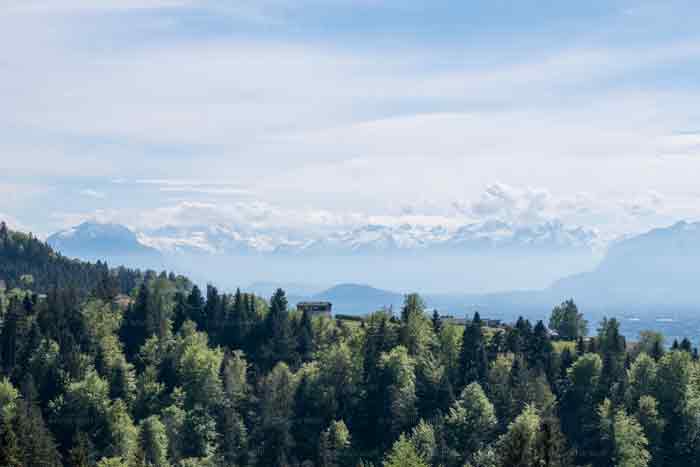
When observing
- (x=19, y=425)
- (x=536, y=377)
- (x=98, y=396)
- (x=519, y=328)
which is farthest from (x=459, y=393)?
(x=19, y=425)

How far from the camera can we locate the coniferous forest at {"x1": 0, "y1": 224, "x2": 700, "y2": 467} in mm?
155500

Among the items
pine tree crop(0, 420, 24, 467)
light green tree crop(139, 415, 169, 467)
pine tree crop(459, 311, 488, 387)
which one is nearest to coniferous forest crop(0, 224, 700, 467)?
light green tree crop(139, 415, 169, 467)

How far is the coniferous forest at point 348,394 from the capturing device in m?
156

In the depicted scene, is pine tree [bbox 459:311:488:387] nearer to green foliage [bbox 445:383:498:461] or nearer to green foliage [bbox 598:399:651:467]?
green foliage [bbox 445:383:498:461]

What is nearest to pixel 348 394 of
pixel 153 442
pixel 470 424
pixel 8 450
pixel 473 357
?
pixel 473 357

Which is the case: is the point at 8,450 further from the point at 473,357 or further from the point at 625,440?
the point at 473,357

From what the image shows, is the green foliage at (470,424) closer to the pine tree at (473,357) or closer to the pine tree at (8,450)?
the pine tree at (473,357)

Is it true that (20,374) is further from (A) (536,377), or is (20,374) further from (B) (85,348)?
(A) (536,377)

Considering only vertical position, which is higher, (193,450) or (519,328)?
(519,328)

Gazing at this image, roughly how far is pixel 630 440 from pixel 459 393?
33782 mm

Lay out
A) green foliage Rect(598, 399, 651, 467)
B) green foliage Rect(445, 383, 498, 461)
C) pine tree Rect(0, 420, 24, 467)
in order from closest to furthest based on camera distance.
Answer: pine tree Rect(0, 420, 24, 467) → green foliage Rect(598, 399, 651, 467) → green foliage Rect(445, 383, 498, 461)

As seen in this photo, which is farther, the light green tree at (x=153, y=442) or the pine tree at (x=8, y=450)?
the light green tree at (x=153, y=442)

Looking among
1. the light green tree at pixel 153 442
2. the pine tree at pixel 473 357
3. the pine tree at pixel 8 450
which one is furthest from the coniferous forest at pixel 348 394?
the pine tree at pixel 8 450

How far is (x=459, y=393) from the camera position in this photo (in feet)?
573
